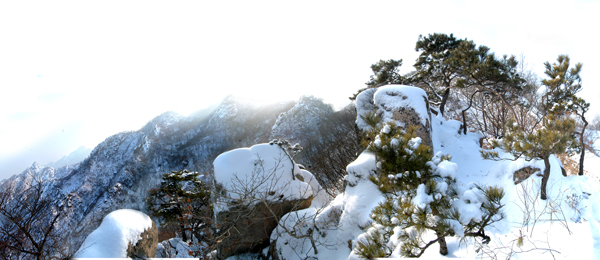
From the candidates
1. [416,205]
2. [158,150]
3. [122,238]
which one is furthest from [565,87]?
[158,150]

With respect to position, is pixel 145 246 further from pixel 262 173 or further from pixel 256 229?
pixel 262 173

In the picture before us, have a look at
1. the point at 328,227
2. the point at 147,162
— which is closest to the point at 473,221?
the point at 328,227

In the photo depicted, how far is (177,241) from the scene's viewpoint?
11.6 meters

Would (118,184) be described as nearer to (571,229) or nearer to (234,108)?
(234,108)

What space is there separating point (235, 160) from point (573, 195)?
8053mm

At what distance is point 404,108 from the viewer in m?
8.48

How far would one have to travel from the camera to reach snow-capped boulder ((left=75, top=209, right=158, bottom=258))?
17.6ft

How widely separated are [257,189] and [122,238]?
362cm

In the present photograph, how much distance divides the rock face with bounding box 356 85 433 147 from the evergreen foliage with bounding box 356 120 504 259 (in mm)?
4493

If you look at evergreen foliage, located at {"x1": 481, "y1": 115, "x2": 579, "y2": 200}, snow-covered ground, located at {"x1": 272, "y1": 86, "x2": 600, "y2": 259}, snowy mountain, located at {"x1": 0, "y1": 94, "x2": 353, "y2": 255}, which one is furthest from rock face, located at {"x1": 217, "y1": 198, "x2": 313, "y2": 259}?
snowy mountain, located at {"x1": 0, "y1": 94, "x2": 353, "y2": 255}

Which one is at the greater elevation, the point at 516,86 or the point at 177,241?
the point at 516,86

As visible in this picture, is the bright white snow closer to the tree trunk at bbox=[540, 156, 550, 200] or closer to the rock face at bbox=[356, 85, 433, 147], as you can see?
the rock face at bbox=[356, 85, 433, 147]

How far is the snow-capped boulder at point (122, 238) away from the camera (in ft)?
17.6

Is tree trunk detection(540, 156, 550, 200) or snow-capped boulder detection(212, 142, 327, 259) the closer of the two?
tree trunk detection(540, 156, 550, 200)
